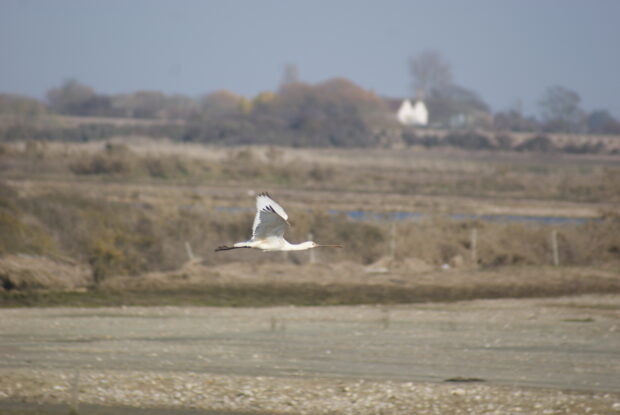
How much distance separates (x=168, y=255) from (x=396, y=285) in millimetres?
8651

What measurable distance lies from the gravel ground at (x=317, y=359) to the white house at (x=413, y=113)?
4536 inches

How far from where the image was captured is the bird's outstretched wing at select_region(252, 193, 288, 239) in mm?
12656

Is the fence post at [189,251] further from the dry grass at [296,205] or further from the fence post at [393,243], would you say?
the fence post at [393,243]

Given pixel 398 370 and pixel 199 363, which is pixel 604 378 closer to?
pixel 398 370

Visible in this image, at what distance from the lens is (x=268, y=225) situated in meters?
13.1

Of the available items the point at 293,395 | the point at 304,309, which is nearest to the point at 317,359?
the point at 293,395

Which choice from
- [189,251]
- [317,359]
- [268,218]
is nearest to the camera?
[268,218]

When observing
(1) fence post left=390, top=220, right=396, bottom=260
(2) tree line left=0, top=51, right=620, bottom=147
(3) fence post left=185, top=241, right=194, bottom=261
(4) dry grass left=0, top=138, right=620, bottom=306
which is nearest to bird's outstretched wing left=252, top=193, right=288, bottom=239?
(4) dry grass left=0, top=138, right=620, bottom=306

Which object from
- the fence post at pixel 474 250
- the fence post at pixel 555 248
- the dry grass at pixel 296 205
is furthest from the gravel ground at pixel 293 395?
the fence post at pixel 555 248

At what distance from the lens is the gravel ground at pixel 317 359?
44.6 feet

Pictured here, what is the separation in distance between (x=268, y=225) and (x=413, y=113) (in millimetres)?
129510

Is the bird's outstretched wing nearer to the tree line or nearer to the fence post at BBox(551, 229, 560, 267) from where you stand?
the fence post at BBox(551, 229, 560, 267)

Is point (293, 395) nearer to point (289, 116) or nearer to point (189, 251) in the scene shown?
point (189, 251)

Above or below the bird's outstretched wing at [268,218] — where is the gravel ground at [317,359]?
below
